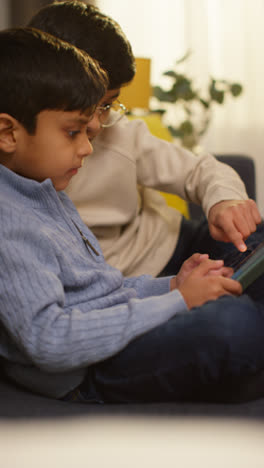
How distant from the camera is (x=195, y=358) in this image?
1.65ft

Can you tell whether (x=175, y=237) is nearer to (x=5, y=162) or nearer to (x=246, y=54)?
(x=5, y=162)

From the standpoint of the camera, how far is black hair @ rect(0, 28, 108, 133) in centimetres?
59

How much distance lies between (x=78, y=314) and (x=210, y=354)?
5.9 inches

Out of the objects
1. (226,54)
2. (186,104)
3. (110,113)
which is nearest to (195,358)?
(110,113)

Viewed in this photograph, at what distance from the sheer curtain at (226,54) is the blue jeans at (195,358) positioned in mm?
1560

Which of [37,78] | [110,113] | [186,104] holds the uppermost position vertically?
[37,78]

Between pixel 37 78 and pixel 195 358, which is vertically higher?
pixel 37 78

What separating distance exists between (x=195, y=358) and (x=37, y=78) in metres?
0.38

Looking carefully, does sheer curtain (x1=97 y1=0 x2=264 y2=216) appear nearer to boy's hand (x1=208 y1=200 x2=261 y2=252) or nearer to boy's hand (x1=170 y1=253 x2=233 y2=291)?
boy's hand (x1=208 y1=200 x2=261 y2=252)

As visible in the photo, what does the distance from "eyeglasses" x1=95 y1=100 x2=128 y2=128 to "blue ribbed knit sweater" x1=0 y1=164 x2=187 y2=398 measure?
0.21 metres

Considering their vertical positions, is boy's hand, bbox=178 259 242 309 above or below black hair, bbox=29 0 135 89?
below

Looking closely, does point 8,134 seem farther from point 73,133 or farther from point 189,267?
point 189,267

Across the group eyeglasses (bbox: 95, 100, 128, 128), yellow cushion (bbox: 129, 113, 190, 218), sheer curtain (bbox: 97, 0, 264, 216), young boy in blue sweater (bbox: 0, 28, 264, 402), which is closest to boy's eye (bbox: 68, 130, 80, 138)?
young boy in blue sweater (bbox: 0, 28, 264, 402)

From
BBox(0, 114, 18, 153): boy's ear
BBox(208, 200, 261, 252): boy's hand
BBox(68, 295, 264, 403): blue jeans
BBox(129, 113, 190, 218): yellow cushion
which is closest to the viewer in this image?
BBox(68, 295, 264, 403): blue jeans
